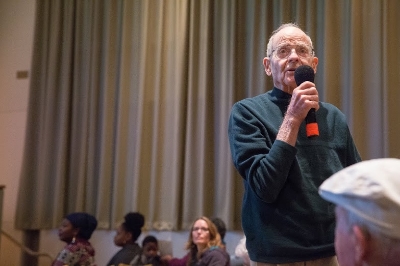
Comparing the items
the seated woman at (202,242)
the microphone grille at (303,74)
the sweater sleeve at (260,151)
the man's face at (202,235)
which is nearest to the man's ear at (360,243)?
the sweater sleeve at (260,151)

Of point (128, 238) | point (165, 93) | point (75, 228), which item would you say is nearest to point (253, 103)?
point (128, 238)

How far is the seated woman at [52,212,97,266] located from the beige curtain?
43 cm

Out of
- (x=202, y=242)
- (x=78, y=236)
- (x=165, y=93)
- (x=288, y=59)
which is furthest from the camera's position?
(x=165, y=93)

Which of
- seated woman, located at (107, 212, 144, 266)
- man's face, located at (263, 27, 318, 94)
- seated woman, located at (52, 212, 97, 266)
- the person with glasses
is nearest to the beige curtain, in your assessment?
seated woman, located at (107, 212, 144, 266)

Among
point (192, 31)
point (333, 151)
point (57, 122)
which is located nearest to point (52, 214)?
point (57, 122)

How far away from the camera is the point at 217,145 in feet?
16.9

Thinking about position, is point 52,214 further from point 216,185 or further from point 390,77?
point 390,77

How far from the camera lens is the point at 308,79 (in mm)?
1698

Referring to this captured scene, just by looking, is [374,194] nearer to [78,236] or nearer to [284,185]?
[284,185]

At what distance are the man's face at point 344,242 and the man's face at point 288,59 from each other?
925 mm

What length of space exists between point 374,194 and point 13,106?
19.4 feet

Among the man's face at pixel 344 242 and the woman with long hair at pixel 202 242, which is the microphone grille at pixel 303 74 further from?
the woman with long hair at pixel 202 242

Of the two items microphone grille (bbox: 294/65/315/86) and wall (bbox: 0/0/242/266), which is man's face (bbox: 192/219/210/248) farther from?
microphone grille (bbox: 294/65/315/86)

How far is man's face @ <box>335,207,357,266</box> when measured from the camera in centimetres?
88
